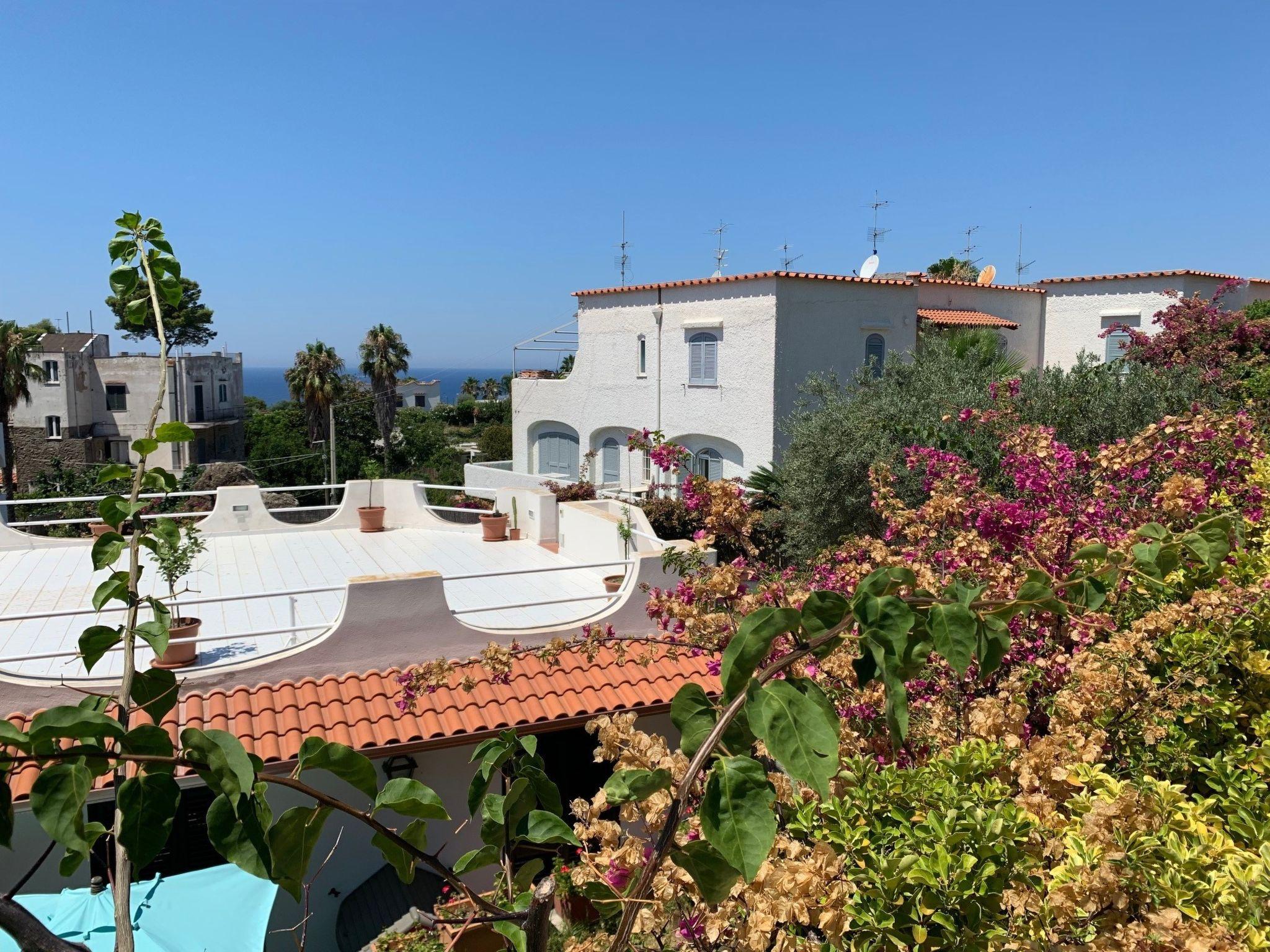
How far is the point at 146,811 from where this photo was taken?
1.17 m

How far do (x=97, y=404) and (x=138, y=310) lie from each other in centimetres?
6027

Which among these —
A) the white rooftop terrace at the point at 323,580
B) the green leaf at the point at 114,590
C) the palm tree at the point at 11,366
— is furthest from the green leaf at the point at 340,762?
the palm tree at the point at 11,366

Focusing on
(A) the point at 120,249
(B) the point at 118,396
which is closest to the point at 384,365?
(B) the point at 118,396

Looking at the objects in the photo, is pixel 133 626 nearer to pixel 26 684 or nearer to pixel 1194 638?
A: pixel 1194 638

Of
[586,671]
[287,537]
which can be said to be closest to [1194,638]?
[586,671]

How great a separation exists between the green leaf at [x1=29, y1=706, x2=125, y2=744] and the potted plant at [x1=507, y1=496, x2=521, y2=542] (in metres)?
13.3

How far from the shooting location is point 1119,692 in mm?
3473

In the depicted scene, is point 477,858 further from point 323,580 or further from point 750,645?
point 323,580

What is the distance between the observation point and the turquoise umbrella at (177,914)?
6.21 metres

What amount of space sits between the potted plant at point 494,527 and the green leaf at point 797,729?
12942mm

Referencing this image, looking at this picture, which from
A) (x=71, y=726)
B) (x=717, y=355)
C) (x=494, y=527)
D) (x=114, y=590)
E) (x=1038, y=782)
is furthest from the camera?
(x=717, y=355)

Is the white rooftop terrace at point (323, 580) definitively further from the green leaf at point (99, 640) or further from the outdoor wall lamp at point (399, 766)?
the green leaf at point (99, 640)

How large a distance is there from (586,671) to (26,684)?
5046mm

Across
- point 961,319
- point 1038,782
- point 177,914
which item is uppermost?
point 961,319
